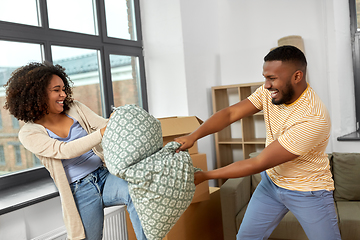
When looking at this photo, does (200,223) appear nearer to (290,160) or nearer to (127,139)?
(290,160)

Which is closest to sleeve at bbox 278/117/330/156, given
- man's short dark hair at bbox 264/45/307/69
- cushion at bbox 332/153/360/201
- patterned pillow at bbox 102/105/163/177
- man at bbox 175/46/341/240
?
man at bbox 175/46/341/240

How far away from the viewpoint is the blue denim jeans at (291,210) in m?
1.62

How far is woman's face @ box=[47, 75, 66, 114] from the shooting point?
5.23ft

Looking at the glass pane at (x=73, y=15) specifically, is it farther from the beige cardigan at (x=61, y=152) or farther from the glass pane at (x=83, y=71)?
the beige cardigan at (x=61, y=152)

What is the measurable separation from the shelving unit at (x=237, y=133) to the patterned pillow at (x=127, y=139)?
7.32 feet

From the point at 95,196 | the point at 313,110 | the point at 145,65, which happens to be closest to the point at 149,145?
the point at 95,196

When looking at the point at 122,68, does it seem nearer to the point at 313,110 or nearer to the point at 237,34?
the point at 237,34

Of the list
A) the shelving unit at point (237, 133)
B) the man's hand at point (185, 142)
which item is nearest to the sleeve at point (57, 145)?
the man's hand at point (185, 142)

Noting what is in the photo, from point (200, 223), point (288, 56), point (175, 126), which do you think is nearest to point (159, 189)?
point (288, 56)

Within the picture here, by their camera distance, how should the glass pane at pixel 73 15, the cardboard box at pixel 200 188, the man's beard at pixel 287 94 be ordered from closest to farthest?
1. the man's beard at pixel 287 94
2. the cardboard box at pixel 200 188
3. the glass pane at pixel 73 15

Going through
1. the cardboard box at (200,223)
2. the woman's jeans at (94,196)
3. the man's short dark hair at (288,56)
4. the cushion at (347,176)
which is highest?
the man's short dark hair at (288,56)

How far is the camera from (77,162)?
1.64 meters

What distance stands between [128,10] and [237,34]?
4.26 ft

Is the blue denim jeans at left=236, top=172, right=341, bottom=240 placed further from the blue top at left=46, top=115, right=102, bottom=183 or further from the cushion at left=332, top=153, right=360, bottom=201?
the cushion at left=332, top=153, right=360, bottom=201
